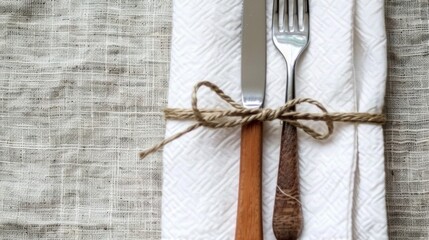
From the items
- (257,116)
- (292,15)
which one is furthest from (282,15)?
(257,116)

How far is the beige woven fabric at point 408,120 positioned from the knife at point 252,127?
172 millimetres

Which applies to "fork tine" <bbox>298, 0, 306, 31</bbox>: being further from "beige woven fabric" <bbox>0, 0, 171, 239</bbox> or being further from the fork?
"beige woven fabric" <bbox>0, 0, 171, 239</bbox>

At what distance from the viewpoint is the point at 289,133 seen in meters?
0.56

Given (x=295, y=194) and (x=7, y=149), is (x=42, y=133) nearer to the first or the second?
(x=7, y=149)

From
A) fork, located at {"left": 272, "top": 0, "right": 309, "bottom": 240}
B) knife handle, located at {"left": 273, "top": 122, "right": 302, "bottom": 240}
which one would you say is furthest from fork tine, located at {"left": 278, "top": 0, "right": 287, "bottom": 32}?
knife handle, located at {"left": 273, "top": 122, "right": 302, "bottom": 240}

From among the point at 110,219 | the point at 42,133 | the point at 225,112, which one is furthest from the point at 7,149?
the point at 225,112

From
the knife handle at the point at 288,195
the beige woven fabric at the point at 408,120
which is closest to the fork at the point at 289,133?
the knife handle at the point at 288,195

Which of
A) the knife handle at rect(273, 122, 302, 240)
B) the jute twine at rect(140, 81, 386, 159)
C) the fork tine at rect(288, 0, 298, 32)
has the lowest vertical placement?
the knife handle at rect(273, 122, 302, 240)

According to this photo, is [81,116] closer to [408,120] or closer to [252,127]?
[252,127]

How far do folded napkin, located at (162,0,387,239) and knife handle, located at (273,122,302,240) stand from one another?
0.02 metres

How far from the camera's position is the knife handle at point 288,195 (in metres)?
0.54

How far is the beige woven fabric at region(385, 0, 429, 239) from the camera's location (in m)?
0.62

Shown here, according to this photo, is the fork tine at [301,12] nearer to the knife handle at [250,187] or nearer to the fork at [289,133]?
the fork at [289,133]

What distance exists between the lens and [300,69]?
58 cm
